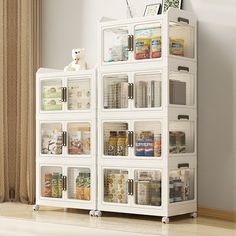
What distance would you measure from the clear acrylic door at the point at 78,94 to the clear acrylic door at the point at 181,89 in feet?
2.24

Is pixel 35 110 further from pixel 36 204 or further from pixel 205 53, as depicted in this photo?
pixel 205 53

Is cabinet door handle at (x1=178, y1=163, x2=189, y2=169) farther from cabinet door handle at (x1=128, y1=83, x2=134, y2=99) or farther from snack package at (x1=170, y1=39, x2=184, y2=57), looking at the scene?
snack package at (x1=170, y1=39, x2=184, y2=57)

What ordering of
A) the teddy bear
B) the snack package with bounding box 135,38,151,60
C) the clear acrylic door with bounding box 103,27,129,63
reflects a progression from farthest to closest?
the teddy bear, the clear acrylic door with bounding box 103,27,129,63, the snack package with bounding box 135,38,151,60

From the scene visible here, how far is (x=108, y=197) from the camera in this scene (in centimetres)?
481

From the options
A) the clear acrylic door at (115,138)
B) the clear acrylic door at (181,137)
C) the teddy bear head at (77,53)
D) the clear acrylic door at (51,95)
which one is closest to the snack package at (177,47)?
the clear acrylic door at (181,137)

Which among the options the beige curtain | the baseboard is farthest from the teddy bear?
the baseboard

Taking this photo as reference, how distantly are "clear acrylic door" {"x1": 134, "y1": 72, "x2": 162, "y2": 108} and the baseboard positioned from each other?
87 cm

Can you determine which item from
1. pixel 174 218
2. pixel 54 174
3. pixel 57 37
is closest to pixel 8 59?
pixel 57 37

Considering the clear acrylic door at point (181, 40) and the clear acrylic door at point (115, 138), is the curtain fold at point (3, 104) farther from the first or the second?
the clear acrylic door at point (181, 40)

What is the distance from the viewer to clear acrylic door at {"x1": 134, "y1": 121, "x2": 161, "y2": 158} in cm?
458

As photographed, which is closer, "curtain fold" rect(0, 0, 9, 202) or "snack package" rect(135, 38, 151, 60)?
"snack package" rect(135, 38, 151, 60)

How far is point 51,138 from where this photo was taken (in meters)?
5.11

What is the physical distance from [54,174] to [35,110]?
785 mm

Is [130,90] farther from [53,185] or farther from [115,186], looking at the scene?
[53,185]
